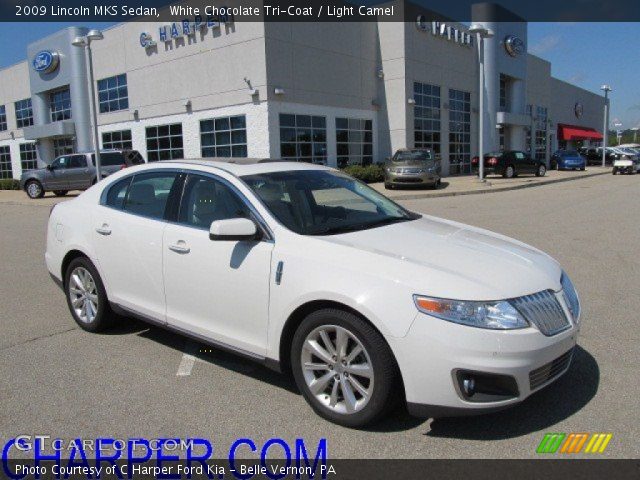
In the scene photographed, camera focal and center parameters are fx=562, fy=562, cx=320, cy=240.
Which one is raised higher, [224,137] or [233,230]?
[224,137]

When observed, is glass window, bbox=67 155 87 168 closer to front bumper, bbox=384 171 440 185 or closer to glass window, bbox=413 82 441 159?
front bumper, bbox=384 171 440 185

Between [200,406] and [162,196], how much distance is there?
1761mm

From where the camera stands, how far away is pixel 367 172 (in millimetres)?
26969

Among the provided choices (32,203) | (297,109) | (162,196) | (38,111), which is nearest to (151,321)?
(162,196)

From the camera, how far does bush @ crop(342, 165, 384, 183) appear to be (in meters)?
26.7

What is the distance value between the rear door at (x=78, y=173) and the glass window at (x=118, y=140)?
9.57 meters

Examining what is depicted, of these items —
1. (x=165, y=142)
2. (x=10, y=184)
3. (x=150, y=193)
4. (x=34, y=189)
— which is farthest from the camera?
(x=10, y=184)

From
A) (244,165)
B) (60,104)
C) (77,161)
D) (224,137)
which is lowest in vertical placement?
(244,165)

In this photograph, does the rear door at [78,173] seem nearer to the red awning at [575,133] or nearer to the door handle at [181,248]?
the door handle at [181,248]

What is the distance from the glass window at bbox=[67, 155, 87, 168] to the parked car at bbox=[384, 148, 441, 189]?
1220 cm

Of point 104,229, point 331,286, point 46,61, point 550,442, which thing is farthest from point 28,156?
point 550,442

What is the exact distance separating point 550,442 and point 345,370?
1.22 meters

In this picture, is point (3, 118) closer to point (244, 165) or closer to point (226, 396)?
point (244, 165)

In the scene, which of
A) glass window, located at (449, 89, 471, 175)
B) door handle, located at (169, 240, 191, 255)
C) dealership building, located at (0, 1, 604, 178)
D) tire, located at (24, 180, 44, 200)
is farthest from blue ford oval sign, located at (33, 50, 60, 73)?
door handle, located at (169, 240, 191, 255)
